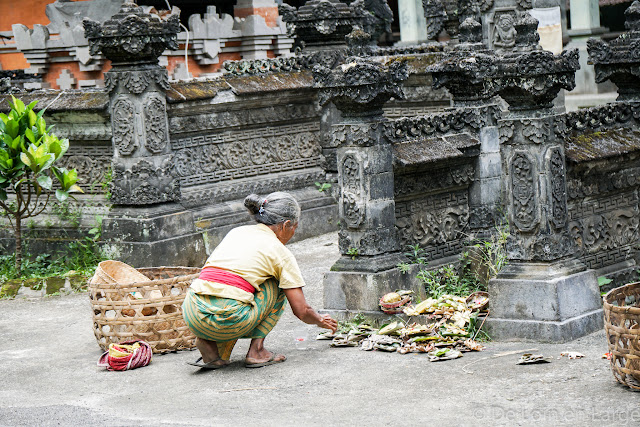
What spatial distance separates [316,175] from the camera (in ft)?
41.3

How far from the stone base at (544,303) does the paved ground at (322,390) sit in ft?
0.41

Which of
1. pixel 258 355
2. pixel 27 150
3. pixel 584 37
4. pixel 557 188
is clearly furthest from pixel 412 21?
pixel 258 355

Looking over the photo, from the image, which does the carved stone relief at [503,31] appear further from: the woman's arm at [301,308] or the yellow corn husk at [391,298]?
the woman's arm at [301,308]

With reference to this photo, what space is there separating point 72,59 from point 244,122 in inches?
108

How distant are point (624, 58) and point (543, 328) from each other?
264 centimetres

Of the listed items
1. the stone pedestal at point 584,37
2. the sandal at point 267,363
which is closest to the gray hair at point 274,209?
the sandal at point 267,363

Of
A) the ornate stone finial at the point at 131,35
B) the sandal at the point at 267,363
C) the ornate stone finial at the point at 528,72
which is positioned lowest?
the sandal at the point at 267,363

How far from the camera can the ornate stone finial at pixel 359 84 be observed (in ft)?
25.6

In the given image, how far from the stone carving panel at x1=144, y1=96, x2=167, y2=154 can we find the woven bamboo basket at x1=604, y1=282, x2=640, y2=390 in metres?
5.61

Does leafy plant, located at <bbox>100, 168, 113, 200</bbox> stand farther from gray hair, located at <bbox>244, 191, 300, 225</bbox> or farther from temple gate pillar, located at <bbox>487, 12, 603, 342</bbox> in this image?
temple gate pillar, located at <bbox>487, 12, 603, 342</bbox>

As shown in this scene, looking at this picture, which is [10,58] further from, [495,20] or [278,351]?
[278,351]

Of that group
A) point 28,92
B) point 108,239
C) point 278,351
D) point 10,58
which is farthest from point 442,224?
point 10,58

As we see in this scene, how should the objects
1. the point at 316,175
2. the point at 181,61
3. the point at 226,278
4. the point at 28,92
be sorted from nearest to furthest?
the point at 226,278, the point at 28,92, the point at 316,175, the point at 181,61

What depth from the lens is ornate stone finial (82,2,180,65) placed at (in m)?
10.1
